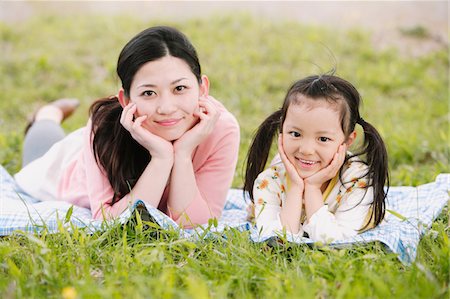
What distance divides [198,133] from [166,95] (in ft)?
0.89

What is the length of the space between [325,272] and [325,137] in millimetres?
669

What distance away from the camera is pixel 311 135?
2705 mm

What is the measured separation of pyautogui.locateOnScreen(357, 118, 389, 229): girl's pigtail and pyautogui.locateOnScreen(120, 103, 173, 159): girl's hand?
98 cm

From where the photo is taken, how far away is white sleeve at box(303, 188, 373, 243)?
2680 mm

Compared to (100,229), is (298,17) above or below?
above

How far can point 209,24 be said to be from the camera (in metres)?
8.57

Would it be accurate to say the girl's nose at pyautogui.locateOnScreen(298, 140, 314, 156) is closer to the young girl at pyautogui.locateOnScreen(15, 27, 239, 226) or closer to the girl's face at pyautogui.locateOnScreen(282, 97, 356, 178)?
the girl's face at pyautogui.locateOnScreen(282, 97, 356, 178)

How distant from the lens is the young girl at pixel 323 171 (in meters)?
2.68

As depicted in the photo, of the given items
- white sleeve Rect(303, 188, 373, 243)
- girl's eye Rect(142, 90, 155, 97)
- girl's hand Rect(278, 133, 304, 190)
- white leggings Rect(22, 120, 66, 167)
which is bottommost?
white leggings Rect(22, 120, 66, 167)

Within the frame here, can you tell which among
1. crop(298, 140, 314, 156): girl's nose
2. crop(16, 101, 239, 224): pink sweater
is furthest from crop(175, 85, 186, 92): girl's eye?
crop(298, 140, 314, 156): girl's nose

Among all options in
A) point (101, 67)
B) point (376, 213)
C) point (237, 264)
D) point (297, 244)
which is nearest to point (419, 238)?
point (376, 213)

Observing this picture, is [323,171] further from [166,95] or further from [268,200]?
[166,95]

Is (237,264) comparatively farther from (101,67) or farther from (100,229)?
(101,67)

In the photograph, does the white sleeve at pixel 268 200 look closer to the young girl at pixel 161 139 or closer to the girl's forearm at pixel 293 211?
the girl's forearm at pixel 293 211
